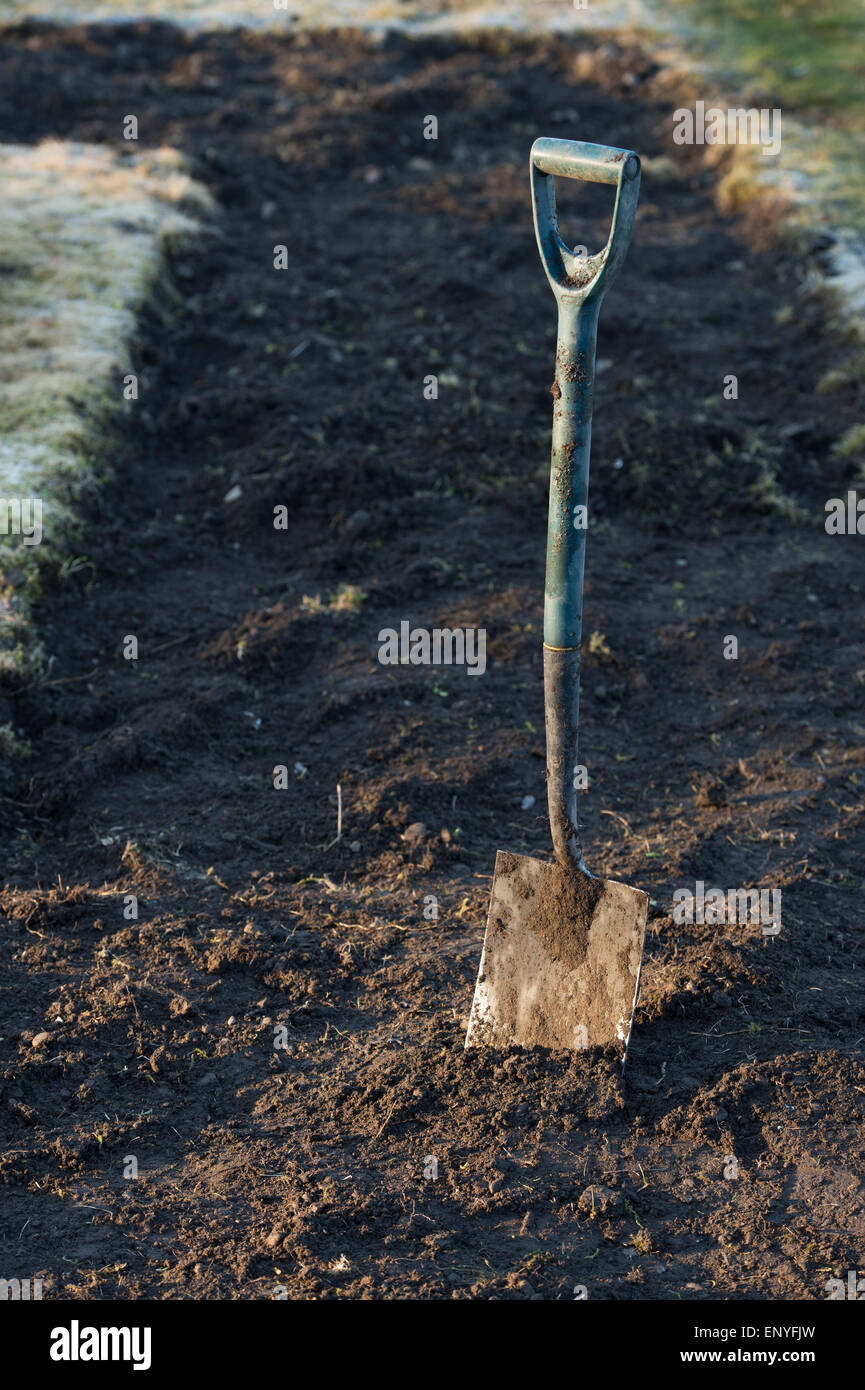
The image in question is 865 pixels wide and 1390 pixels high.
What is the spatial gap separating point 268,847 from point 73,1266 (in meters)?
1.67

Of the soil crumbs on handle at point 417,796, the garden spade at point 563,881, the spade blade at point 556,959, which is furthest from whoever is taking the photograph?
the spade blade at point 556,959

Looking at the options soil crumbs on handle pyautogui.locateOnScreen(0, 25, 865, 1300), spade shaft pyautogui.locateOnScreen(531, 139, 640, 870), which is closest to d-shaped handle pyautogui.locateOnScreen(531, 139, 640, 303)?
spade shaft pyautogui.locateOnScreen(531, 139, 640, 870)

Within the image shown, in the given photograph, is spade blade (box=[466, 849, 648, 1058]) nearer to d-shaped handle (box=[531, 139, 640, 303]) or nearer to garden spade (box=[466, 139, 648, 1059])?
garden spade (box=[466, 139, 648, 1059])

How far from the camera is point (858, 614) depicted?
222 inches

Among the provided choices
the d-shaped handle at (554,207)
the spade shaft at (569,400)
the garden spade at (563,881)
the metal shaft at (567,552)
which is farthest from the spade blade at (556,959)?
the d-shaped handle at (554,207)

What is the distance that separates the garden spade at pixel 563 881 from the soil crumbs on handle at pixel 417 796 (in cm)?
13

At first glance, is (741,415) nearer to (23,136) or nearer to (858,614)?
(858,614)

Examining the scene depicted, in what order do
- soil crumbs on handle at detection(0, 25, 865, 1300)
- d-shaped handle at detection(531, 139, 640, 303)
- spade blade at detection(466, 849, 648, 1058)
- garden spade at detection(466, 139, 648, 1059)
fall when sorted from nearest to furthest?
d-shaped handle at detection(531, 139, 640, 303) < garden spade at detection(466, 139, 648, 1059) < soil crumbs on handle at detection(0, 25, 865, 1300) < spade blade at detection(466, 849, 648, 1058)

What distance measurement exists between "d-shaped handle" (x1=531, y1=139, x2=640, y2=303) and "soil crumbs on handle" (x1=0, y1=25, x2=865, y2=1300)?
1.92 metres

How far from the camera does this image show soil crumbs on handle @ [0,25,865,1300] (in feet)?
10.0

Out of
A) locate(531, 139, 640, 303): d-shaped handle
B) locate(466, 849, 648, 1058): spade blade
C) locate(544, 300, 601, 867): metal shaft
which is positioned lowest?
locate(466, 849, 648, 1058): spade blade

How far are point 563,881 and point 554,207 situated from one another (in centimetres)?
173

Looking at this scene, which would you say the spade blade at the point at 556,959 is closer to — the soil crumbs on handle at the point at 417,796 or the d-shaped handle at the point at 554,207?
the soil crumbs on handle at the point at 417,796

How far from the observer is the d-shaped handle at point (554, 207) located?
273cm
